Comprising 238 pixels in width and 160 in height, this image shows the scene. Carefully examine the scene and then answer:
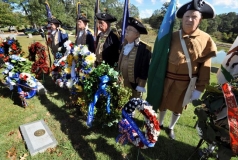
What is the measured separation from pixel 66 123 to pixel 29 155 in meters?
0.99

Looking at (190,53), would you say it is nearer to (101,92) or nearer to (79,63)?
(101,92)

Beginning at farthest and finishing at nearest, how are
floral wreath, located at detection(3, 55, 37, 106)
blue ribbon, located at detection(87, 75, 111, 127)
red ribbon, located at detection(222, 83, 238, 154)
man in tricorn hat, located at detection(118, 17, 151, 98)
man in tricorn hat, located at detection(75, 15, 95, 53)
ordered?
man in tricorn hat, located at detection(75, 15, 95, 53) < floral wreath, located at detection(3, 55, 37, 106) < man in tricorn hat, located at detection(118, 17, 151, 98) < blue ribbon, located at detection(87, 75, 111, 127) < red ribbon, located at detection(222, 83, 238, 154)

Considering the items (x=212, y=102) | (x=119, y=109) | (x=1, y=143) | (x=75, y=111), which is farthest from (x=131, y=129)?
(x=1, y=143)

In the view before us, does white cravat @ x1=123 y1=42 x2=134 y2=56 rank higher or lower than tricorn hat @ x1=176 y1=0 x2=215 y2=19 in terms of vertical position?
lower

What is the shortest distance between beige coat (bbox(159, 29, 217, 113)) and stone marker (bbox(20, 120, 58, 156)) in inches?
92.5

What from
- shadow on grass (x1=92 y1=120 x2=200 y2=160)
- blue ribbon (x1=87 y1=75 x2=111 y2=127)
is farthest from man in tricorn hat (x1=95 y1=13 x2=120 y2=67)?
shadow on grass (x1=92 y1=120 x2=200 y2=160)

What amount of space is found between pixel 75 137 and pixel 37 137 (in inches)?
27.9

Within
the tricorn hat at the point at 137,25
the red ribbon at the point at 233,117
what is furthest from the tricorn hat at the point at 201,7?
the red ribbon at the point at 233,117

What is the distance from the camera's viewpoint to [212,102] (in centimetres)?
183

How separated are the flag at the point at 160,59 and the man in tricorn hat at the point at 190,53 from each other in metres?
0.10

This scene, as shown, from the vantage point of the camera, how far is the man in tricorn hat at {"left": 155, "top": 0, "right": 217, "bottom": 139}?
91.6 inches

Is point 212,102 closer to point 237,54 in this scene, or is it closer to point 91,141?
point 237,54

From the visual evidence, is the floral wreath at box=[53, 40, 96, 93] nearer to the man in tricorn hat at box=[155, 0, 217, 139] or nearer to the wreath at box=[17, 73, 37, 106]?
the wreath at box=[17, 73, 37, 106]

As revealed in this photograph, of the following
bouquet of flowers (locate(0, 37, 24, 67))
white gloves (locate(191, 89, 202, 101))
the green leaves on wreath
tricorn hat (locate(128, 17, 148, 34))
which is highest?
tricorn hat (locate(128, 17, 148, 34))
